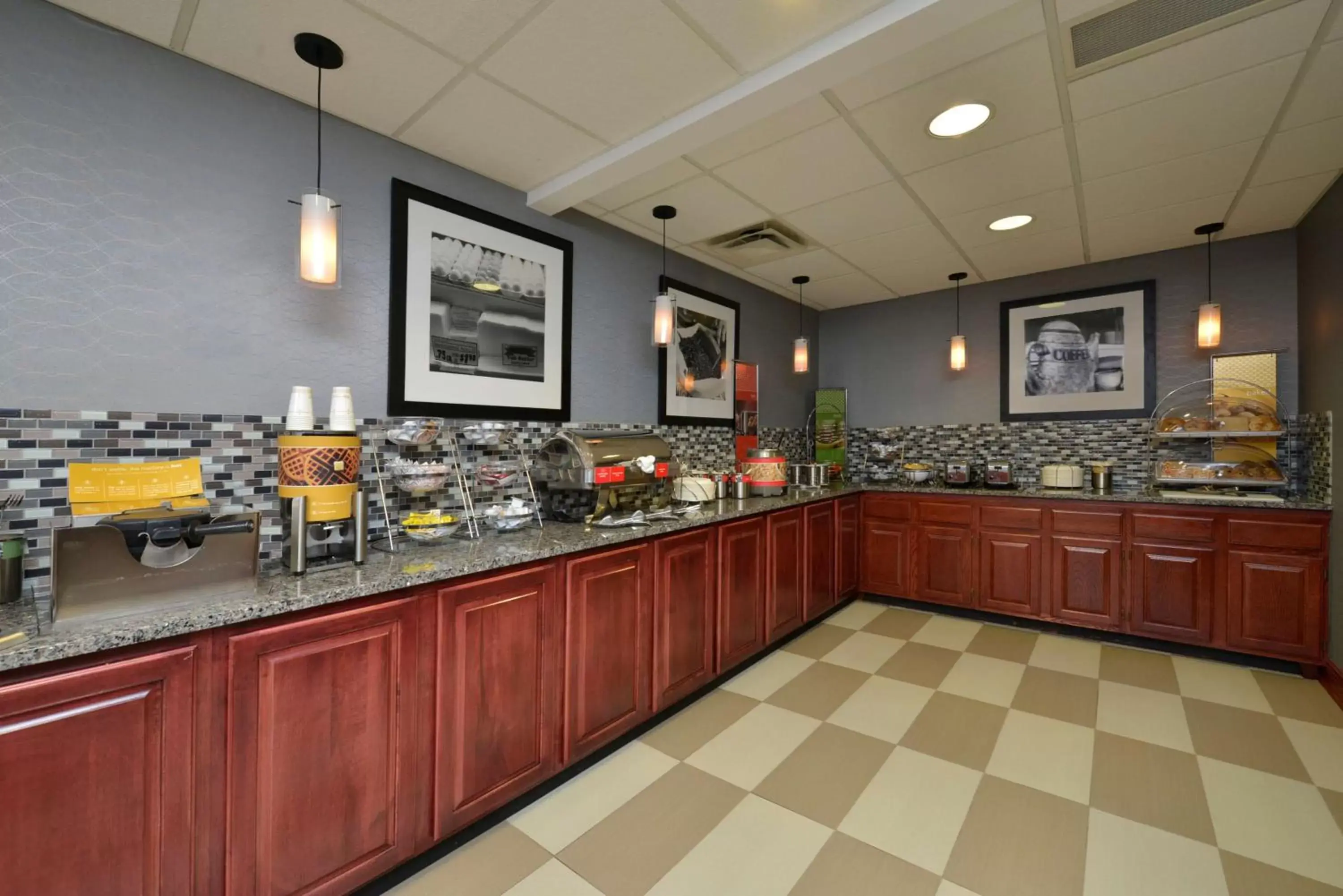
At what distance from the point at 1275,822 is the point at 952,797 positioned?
1.08 m

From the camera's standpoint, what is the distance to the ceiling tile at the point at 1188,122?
2117mm

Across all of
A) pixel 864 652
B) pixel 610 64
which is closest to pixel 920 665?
pixel 864 652

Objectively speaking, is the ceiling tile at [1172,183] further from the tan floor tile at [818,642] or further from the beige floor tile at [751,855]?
the beige floor tile at [751,855]

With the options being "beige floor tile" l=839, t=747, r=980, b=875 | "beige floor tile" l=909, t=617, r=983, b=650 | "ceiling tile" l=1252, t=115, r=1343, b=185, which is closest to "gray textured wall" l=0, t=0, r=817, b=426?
"beige floor tile" l=839, t=747, r=980, b=875

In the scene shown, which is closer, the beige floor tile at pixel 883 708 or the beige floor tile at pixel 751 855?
the beige floor tile at pixel 751 855

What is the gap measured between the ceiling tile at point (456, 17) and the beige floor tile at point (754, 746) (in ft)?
9.33

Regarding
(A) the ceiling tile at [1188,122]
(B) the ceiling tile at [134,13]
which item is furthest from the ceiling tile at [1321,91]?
(B) the ceiling tile at [134,13]

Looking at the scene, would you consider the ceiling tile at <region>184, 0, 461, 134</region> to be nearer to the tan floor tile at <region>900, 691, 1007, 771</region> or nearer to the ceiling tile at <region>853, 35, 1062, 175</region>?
the ceiling tile at <region>853, 35, 1062, 175</region>

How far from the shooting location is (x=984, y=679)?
3135mm

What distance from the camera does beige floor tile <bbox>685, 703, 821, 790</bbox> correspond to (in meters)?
2.27

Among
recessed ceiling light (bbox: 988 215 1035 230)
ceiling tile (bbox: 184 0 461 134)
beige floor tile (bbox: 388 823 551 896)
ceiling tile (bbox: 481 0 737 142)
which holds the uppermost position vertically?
recessed ceiling light (bbox: 988 215 1035 230)

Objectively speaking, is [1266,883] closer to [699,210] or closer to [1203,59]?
[1203,59]

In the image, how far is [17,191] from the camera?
160 cm

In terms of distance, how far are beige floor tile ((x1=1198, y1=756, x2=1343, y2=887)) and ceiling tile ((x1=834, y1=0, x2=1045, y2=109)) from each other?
2.81m
